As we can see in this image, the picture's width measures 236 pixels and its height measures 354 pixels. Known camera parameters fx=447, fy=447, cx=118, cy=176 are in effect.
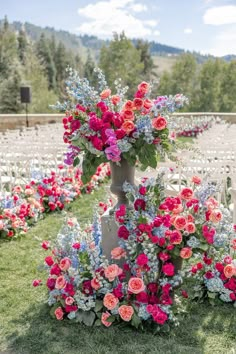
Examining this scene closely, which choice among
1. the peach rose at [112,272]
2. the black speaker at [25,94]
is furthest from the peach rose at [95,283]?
the black speaker at [25,94]

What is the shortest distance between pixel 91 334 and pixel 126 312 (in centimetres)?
33

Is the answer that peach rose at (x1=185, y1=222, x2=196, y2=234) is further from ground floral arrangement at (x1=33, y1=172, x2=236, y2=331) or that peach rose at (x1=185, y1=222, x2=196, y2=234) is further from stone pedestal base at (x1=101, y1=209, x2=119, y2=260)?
stone pedestal base at (x1=101, y1=209, x2=119, y2=260)

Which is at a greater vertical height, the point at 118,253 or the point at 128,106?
Result: the point at 128,106

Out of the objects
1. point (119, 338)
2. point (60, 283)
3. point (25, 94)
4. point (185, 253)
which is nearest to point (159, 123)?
point (185, 253)

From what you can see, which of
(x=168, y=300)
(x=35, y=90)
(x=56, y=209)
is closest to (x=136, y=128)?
(x=168, y=300)

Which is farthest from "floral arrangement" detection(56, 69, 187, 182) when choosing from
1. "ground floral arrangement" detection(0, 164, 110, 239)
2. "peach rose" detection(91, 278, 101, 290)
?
"ground floral arrangement" detection(0, 164, 110, 239)

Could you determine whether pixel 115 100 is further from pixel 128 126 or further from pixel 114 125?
pixel 128 126

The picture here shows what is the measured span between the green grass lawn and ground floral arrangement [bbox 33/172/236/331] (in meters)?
0.10

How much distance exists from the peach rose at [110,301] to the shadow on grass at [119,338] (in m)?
0.20

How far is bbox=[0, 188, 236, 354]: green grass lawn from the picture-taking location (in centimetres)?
334

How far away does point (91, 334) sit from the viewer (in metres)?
3.54

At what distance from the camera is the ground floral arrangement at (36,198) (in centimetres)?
598

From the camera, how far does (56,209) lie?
7.44 metres

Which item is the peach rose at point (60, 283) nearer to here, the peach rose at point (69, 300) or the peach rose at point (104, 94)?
the peach rose at point (69, 300)
